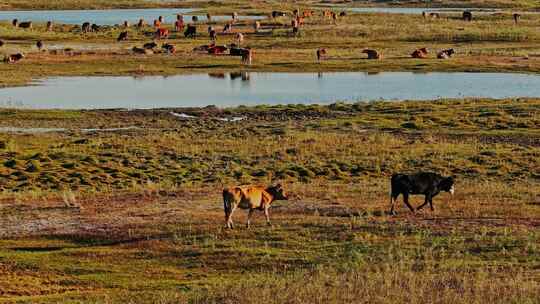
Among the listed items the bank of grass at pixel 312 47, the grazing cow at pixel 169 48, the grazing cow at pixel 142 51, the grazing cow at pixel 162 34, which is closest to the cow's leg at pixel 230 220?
the bank of grass at pixel 312 47

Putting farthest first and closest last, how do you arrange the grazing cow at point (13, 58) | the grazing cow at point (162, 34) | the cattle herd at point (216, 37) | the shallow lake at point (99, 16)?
the shallow lake at point (99, 16) → the grazing cow at point (162, 34) → the cattle herd at point (216, 37) → the grazing cow at point (13, 58)

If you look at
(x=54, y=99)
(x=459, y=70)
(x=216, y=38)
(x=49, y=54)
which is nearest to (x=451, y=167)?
(x=54, y=99)

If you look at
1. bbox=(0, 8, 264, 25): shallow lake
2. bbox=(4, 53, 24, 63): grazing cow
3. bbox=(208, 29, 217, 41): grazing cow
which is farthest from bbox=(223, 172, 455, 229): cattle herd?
bbox=(0, 8, 264, 25): shallow lake

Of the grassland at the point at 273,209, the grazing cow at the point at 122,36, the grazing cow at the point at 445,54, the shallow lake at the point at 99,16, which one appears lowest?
the grassland at the point at 273,209

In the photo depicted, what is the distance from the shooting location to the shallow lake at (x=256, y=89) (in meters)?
48.1

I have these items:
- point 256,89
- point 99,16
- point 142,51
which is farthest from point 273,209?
point 99,16

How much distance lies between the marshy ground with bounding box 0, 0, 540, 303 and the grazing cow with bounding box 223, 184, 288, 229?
0.40 metres

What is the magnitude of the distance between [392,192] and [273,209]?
2.94 meters

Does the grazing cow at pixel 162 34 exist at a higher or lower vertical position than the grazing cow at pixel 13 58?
higher

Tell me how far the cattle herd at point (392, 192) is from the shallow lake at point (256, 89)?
78.5 ft

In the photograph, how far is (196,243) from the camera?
2089 cm

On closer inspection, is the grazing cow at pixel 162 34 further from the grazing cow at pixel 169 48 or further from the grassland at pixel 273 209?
the grassland at pixel 273 209

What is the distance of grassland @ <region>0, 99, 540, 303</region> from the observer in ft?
58.6

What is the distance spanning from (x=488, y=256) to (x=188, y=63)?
44858 millimetres
